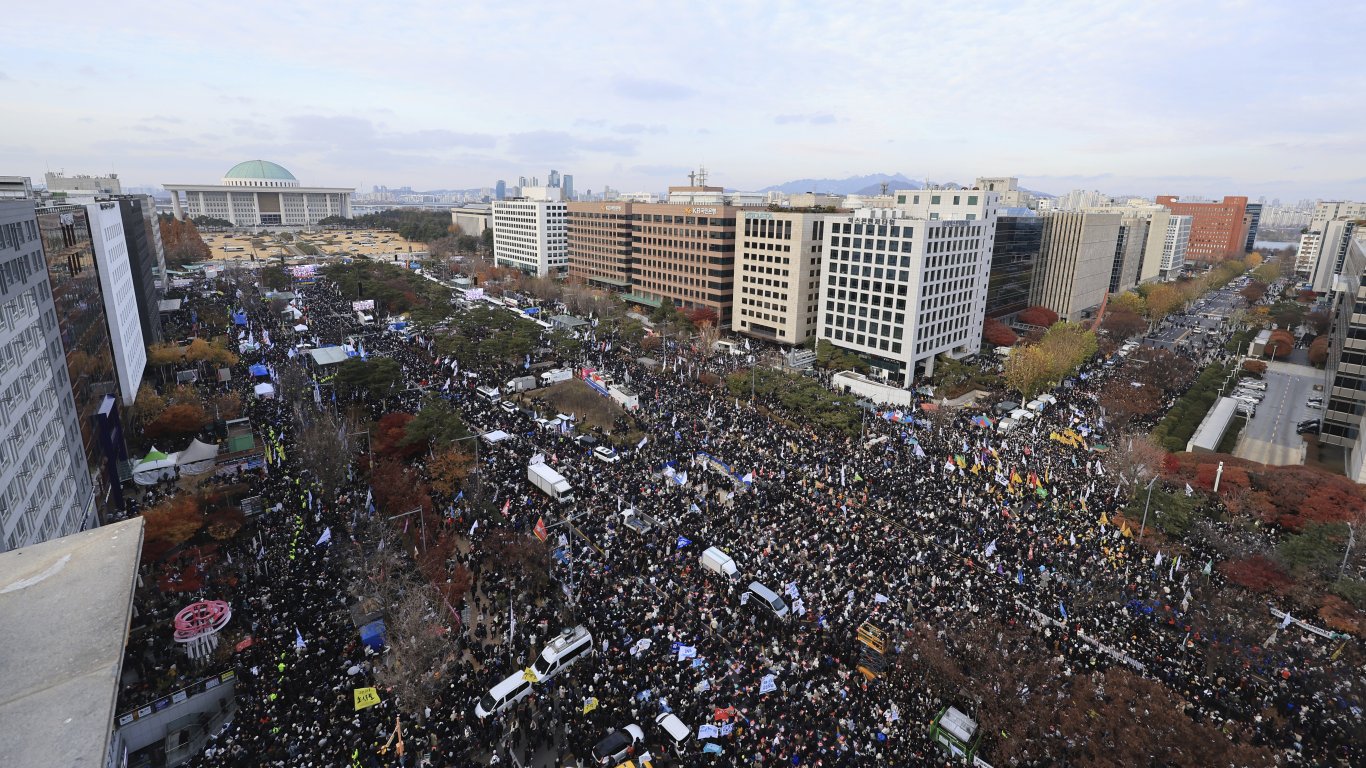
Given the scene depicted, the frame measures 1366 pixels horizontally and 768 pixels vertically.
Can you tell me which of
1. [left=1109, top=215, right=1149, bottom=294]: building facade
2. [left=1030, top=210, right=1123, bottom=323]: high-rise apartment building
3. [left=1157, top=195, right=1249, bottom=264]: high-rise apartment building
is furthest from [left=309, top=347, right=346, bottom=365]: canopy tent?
[left=1157, top=195, right=1249, bottom=264]: high-rise apartment building

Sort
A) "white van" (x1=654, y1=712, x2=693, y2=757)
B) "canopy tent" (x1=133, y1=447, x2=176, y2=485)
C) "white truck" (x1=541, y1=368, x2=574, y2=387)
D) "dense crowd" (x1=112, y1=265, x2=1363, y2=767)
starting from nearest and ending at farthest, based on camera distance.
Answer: "white van" (x1=654, y1=712, x2=693, y2=757) → "dense crowd" (x1=112, y1=265, x2=1363, y2=767) → "canopy tent" (x1=133, y1=447, x2=176, y2=485) → "white truck" (x1=541, y1=368, x2=574, y2=387)

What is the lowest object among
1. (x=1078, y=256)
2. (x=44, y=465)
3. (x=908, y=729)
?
(x=908, y=729)

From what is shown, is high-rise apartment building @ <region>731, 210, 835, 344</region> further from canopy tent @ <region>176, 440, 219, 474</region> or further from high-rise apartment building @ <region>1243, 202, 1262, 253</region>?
high-rise apartment building @ <region>1243, 202, 1262, 253</region>

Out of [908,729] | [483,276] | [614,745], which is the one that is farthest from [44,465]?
[483,276]

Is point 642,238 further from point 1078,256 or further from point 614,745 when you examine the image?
point 614,745

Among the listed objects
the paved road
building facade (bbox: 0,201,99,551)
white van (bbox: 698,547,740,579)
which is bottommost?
the paved road

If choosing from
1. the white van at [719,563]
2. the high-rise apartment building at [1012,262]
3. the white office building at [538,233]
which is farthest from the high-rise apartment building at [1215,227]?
the white van at [719,563]

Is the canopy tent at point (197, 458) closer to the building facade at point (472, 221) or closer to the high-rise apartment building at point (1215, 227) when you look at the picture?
the building facade at point (472, 221)

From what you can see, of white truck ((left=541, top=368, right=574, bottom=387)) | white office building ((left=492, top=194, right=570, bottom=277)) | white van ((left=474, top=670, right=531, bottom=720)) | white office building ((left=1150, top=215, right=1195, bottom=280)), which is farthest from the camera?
white office building ((left=1150, top=215, right=1195, bottom=280))
